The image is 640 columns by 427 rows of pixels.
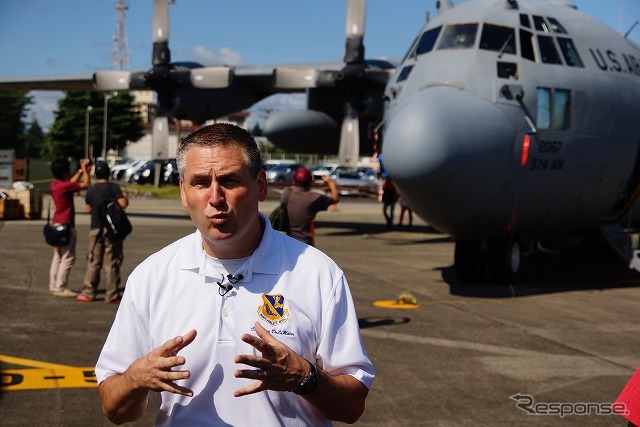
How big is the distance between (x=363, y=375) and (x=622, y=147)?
1102cm

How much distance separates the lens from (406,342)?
8.74 meters

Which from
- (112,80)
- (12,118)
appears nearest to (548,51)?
(112,80)

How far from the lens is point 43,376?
23.2 feet

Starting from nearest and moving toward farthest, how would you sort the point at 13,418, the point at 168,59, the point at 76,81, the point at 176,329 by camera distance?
the point at 176,329
the point at 13,418
the point at 168,59
the point at 76,81

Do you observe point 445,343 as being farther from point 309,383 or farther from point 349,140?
point 349,140

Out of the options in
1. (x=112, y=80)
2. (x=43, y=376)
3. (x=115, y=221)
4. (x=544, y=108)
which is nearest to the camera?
(x=43, y=376)

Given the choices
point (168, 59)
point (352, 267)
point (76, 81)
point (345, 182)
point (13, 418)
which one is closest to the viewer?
point (13, 418)

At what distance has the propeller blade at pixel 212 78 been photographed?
23.3m

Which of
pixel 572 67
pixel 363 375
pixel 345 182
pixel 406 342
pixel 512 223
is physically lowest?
pixel 345 182

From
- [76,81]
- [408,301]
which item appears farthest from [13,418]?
[76,81]

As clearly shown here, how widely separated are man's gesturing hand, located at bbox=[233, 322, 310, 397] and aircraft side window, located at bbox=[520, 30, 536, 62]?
10167 mm

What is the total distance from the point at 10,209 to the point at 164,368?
23.5m

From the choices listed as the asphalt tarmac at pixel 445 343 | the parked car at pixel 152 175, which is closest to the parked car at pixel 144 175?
the parked car at pixel 152 175

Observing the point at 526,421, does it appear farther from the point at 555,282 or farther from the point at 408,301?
the point at 555,282
